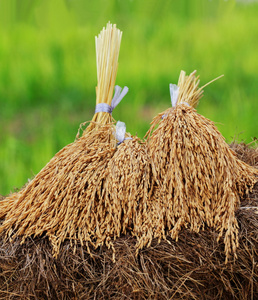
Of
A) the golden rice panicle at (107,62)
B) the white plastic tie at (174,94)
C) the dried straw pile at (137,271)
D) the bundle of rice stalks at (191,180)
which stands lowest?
the dried straw pile at (137,271)

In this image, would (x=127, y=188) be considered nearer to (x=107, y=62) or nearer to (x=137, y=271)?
(x=137, y=271)

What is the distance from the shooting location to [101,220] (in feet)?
4.12

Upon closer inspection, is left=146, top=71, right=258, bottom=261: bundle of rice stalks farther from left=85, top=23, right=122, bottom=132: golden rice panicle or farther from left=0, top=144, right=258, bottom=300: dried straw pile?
left=85, top=23, right=122, bottom=132: golden rice panicle

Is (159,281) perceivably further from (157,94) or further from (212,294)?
(157,94)

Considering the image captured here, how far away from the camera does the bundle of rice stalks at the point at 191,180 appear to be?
1235 millimetres

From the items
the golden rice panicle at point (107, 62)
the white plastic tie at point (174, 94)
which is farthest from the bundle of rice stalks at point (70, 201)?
the white plastic tie at point (174, 94)

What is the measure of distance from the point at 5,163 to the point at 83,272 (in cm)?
122

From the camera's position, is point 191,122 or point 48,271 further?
point 191,122

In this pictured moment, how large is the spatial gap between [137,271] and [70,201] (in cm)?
27

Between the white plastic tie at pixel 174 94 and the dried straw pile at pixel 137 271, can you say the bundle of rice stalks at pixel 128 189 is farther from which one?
the white plastic tie at pixel 174 94

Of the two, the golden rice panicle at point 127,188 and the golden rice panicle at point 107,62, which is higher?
the golden rice panicle at point 107,62

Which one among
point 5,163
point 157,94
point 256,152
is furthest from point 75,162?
point 157,94

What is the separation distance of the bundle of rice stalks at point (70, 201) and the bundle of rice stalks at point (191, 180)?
0.15m

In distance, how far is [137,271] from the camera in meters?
1.18
